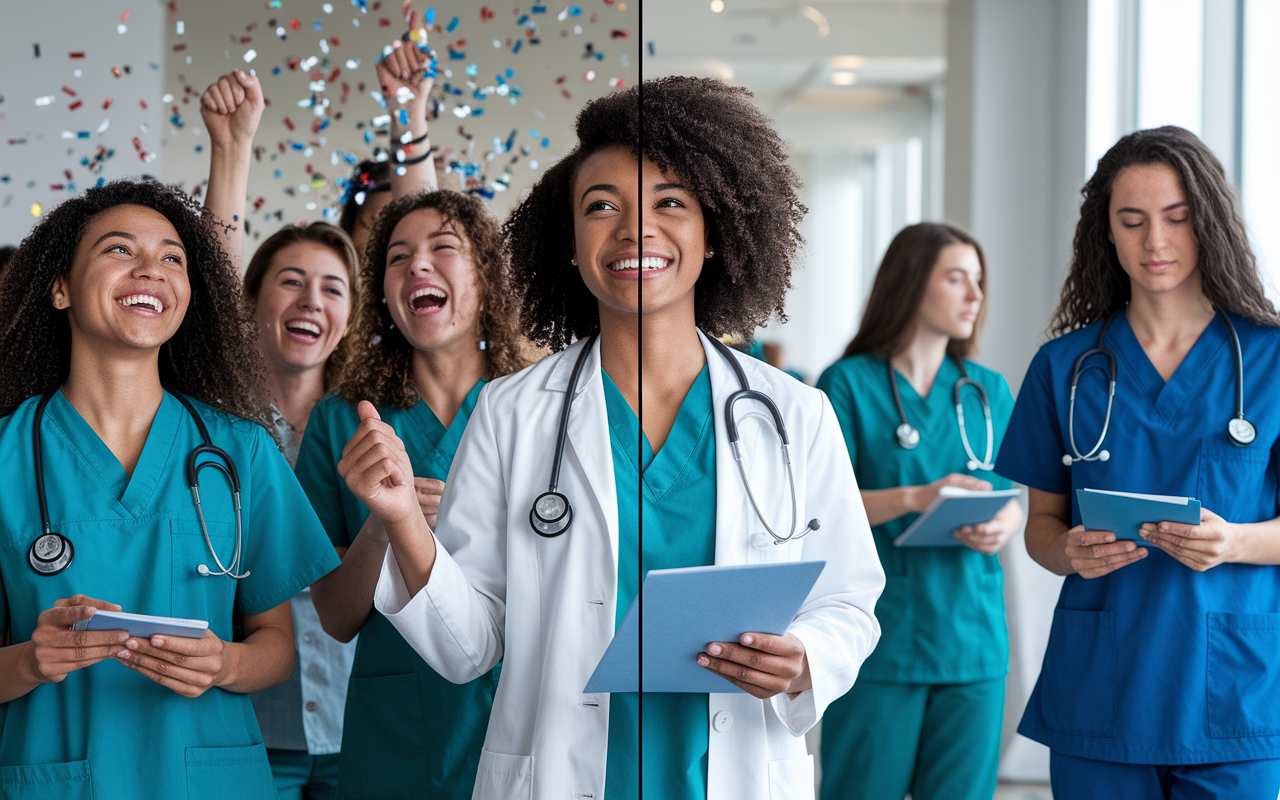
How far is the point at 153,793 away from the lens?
4.21 ft

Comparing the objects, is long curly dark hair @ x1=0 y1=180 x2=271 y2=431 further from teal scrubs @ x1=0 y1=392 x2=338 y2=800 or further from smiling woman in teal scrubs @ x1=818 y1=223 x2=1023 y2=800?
smiling woman in teal scrubs @ x1=818 y1=223 x2=1023 y2=800

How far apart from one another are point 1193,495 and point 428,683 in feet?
3.70

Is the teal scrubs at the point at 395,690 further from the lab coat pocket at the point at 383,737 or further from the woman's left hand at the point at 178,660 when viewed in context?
the woman's left hand at the point at 178,660

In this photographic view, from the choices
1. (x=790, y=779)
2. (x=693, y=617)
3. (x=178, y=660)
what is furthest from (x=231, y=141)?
(x=790, y=779)

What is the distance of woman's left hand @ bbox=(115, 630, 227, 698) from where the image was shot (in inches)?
46.8

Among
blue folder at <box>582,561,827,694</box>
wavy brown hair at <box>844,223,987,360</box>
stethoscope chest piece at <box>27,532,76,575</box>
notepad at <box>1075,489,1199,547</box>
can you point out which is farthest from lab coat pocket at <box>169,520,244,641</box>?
wavy brown hair at <box>844,223,987,360</box>

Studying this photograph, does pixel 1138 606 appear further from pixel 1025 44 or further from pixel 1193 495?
pixel 1025 44

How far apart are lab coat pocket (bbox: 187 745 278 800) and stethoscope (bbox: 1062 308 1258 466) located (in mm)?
1221

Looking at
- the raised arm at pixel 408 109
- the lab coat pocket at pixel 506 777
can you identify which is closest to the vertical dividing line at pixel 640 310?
the lab coat pocket at pixel 506 777

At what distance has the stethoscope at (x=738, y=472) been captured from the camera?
4.09 ft

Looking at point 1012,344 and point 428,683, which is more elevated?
point 1012,344

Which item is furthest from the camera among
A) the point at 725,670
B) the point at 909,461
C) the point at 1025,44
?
the point at 1025,44

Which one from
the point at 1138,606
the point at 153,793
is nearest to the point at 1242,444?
the point at 1138,606

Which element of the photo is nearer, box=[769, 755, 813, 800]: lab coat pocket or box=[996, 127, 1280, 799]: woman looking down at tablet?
box=[769, 755, 813, 800]: lab coat pocket
